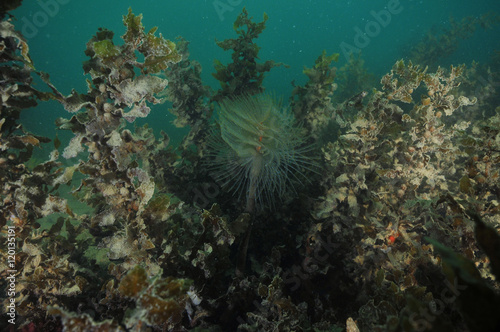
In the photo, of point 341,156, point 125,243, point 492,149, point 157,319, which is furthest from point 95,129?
→ point 492,149

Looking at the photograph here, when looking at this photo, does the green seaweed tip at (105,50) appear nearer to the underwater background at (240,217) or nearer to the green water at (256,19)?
the underwater background at (240,217)

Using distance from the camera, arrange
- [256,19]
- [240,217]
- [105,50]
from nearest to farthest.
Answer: [105,50] → [240,217] → [256,19]

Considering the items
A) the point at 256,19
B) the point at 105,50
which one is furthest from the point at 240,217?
the point at 256,19

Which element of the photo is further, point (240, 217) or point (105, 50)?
point (240, 217)

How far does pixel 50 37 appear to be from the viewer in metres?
89.0

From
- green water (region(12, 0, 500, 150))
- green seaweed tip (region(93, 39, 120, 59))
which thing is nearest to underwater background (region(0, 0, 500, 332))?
green seaweed tip (region(93, 39, 120, 59))

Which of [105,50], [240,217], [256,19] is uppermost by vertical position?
[256,19]

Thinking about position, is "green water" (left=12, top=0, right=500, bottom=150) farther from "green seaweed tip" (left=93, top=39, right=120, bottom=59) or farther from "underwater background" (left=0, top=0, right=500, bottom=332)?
"green seaweed tip" (left=93, top=39, right=120, bottom=59)

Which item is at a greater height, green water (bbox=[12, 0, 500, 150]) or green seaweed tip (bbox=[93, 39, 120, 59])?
green water (bbox=[12, 0, 500, 150])

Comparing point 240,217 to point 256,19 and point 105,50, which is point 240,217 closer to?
point 105,50

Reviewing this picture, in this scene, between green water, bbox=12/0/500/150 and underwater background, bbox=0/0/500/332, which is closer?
underwater background, bbox=0/0/500/332

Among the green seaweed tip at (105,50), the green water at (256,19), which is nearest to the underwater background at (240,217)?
the green seaweed tip at (105,50)

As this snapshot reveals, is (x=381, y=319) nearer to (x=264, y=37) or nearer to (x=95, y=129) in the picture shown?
(x=95, y=129)

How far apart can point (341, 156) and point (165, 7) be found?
145383 mm
